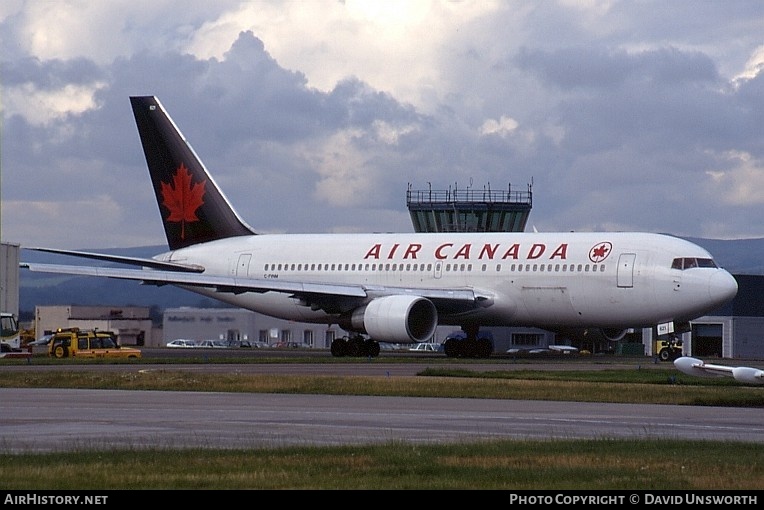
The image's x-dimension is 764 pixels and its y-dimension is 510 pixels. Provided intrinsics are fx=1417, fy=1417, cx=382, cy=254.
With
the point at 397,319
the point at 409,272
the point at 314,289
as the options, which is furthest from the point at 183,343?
the point at 397,319

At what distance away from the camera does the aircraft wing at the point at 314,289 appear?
5334 centimetres

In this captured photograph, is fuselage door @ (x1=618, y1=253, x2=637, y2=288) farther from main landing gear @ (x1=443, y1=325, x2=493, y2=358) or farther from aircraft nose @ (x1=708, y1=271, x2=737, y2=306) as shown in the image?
main landing gear @ (x1=443, y1=325, x2=493, y2=358)

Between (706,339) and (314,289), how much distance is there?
1240 inches

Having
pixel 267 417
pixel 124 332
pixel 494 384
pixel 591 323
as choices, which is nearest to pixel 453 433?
pixel 267 417

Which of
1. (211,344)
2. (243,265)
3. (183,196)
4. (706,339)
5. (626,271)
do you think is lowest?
(211,344)

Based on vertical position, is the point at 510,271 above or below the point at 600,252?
below

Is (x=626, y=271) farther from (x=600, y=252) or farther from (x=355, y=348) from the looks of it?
→ (x=355, y=348)

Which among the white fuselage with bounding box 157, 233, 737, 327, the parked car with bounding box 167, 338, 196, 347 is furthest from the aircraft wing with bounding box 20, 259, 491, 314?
the parked car with bounding box 167, 338, 196, 347

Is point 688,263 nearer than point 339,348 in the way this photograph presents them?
Yes

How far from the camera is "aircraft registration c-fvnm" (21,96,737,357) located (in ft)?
165

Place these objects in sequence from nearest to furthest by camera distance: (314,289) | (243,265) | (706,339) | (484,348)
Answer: (314,289) < (484,348) < (243,265) < (706,339)

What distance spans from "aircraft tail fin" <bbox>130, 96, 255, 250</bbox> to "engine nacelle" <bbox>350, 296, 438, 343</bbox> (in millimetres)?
11119

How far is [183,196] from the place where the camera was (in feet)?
205

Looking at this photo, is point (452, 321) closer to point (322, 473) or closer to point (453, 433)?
point (453, 433)
